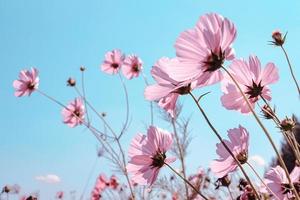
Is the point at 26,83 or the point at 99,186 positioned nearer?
the point at 26,83

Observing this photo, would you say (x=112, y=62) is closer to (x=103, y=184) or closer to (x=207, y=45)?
(x=103, y=184)

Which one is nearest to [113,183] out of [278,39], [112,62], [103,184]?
[103,184]

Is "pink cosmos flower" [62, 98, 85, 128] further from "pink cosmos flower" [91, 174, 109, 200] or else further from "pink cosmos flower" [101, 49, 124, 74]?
"pink cosmos flower" [91, 174, 109, 200]

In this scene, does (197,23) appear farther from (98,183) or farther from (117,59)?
(98,183)

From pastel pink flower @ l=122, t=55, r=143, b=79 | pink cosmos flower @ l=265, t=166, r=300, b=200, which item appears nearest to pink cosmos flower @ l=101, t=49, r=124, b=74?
pastel pink flower @ l=122, t=55, r=143, b=79

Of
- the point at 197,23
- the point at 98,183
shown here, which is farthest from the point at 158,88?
the point at 98,183

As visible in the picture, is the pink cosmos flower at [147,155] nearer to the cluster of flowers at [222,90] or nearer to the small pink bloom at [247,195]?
the cluster of flowers at [222,90]
